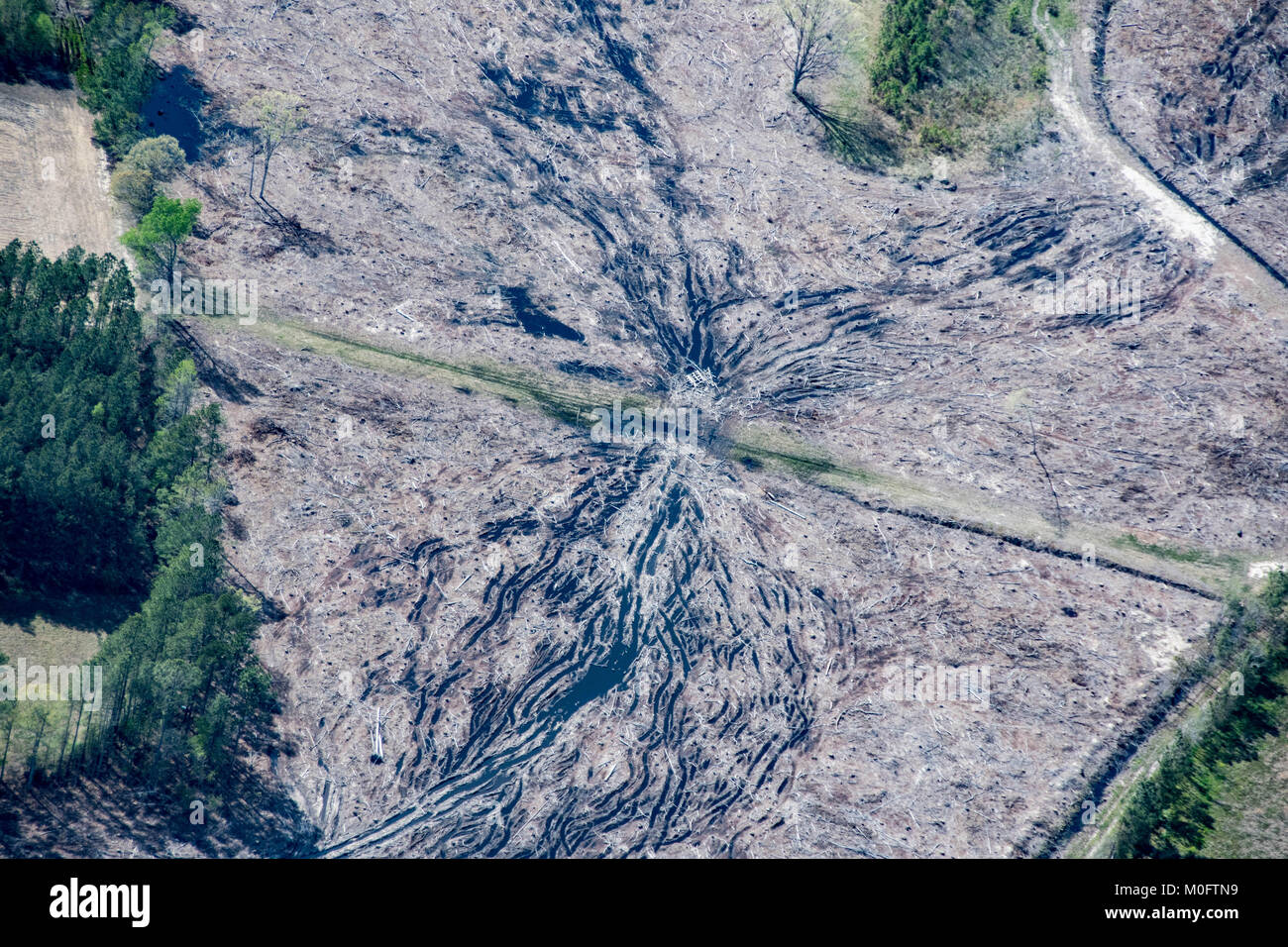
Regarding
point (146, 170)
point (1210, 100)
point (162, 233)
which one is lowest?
point (162, 233)

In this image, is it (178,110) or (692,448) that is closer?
(692,448)

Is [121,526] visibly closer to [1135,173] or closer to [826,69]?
[826,69]

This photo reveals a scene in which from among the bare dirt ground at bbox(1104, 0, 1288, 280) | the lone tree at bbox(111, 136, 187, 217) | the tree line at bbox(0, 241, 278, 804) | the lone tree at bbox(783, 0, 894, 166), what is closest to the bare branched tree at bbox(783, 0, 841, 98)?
the lone tree at bbox(783, 0, 894, 166)

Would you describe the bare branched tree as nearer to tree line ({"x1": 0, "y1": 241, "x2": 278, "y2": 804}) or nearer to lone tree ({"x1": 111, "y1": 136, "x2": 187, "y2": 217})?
lone tree ({"x1": 111, "y1": 136, "x2": 187, "y2": 217})

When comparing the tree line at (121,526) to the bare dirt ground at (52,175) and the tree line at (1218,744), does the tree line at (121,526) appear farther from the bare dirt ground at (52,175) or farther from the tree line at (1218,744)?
the tree line at (1218,744)

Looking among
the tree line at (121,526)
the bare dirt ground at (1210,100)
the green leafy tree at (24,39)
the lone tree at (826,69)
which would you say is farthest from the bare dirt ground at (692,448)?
the green leafy tree at (24,39)

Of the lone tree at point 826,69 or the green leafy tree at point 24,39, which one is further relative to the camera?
the green leafy tree at point 24,39

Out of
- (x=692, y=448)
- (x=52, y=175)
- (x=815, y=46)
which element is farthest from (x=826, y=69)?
(x=52, y=175)
